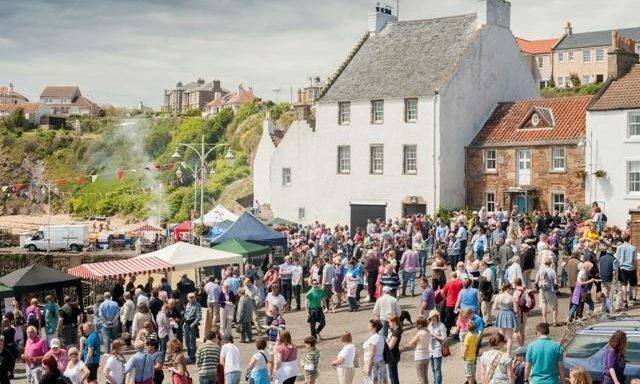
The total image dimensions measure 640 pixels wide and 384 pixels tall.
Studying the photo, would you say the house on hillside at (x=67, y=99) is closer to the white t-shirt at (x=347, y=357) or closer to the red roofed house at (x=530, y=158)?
the red roofed house at (x=530, y=158)

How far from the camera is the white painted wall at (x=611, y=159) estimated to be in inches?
1449

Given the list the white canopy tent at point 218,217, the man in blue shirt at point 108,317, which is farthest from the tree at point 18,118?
the man in blue shirt at point 108,317

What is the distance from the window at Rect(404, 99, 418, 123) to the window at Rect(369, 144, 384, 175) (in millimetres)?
2112

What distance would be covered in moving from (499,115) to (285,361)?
31.4 m

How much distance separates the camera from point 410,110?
4341cm

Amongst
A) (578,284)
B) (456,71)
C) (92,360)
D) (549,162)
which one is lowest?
(92,360)

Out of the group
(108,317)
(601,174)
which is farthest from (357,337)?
(601,174)

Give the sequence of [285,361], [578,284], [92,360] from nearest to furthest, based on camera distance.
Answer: [285,361], [92,360], [578,284]

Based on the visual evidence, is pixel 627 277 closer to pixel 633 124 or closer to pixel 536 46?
pixel 633 124

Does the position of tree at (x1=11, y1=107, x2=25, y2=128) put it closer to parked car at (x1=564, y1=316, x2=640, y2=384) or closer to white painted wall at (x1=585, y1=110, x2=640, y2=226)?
white painted wall at (x1=585, y1=110, x2=640, y2=226)

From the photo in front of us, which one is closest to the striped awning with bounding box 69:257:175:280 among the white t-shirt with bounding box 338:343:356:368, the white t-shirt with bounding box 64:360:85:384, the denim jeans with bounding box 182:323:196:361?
the denim jeans with bounding box 182:323:196:361

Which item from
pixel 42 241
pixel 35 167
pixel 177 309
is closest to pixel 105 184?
pixel 35 167

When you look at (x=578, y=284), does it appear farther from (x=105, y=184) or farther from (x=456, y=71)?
(x=105, y=184)

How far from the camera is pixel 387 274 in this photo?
71.7ft
